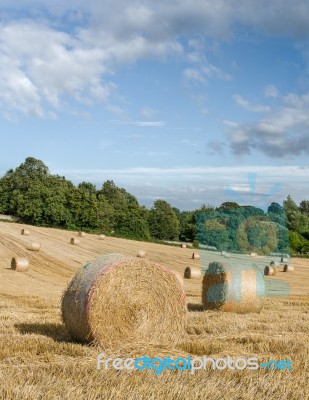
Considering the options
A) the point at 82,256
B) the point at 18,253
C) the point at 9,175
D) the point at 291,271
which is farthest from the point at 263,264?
the point at 9,175

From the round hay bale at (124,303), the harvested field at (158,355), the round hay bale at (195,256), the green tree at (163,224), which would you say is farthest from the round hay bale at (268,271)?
the green tree at (163,224)

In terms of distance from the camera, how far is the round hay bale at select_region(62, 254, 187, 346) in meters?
8.06

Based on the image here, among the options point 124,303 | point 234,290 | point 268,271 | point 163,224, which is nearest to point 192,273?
point 268,271

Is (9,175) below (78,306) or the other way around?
the other way around

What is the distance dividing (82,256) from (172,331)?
2625 centimetres

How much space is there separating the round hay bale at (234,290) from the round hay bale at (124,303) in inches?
169

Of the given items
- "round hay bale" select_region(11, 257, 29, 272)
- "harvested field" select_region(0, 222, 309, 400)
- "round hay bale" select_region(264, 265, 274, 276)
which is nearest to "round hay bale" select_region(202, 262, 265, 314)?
"harvested field" select_region(0, 222, 309, 400)

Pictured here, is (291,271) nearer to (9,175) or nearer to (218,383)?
(218,383)

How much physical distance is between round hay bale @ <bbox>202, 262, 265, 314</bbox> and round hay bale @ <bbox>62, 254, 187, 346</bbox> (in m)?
4.29

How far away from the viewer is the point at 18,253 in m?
31.2

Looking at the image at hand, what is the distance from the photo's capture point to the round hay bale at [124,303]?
26.5 ft

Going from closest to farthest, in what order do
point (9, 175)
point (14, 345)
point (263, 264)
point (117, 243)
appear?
point (14, 345), point (263, 264), point (117, 243), point (9, 175)

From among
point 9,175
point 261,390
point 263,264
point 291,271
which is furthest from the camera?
point 9,175

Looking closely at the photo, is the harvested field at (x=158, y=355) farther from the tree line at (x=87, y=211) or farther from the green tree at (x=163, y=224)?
the green tree at (x=163, y=224)
